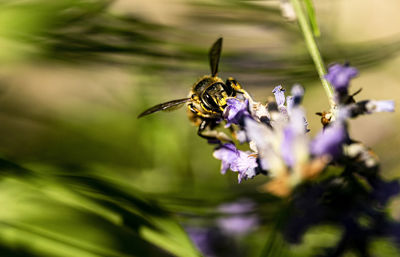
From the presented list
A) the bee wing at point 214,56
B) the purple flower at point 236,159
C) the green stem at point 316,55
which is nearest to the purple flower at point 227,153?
the purple flower at point 236,159

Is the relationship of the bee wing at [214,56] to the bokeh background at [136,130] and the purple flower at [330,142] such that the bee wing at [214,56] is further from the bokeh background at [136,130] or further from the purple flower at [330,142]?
the purple flower at [330,142]

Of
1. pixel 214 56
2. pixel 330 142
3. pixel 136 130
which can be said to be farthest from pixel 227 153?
pixel 136 130

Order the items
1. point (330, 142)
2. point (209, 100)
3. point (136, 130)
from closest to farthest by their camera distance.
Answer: point (330, 142)
point (209, 100)
point (136, 130)

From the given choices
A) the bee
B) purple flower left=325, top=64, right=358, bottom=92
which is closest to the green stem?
purple flower left=325, top=64, right=358, bottom=92

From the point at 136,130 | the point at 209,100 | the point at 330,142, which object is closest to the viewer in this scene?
the point at 330,142

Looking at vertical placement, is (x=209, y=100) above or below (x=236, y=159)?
above

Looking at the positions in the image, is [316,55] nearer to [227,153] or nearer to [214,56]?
[227,153]
